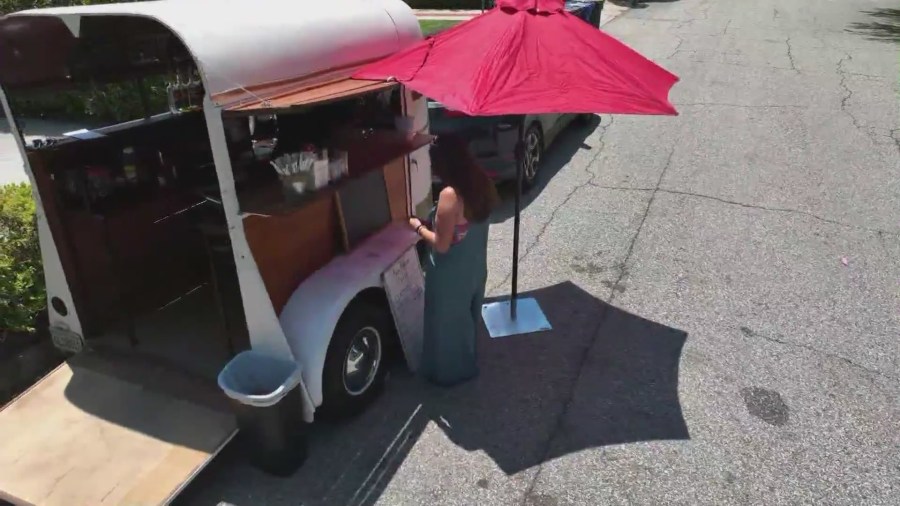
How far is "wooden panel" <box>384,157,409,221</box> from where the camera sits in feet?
15.6

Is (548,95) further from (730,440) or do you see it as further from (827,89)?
(827,89)

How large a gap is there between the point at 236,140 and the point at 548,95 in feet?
7.99

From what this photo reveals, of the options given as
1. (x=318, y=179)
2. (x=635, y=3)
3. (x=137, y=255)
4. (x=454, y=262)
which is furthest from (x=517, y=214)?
(x=635, y=3)

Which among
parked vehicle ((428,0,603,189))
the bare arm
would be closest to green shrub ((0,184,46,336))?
the bare arm

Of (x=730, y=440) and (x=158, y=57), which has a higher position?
(x=158, y=57)

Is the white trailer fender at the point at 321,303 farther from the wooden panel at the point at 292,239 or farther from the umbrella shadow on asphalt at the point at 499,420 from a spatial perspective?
the umbrella shadow on asphalt at the point at 499,420

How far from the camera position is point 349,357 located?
3994 millimetres

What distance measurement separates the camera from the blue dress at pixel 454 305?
4070mm

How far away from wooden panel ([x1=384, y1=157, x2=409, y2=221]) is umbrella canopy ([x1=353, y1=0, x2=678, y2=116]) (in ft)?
2.84

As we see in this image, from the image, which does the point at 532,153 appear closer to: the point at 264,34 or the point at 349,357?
the point at 349,357

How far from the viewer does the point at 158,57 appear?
15.3 feet

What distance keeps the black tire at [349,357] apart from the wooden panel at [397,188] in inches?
36.7

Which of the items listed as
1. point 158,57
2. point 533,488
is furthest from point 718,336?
point 158,57

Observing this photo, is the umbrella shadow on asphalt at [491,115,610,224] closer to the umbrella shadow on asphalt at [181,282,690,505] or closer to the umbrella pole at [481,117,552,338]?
the umbrella pole at [481,117,552,338]
